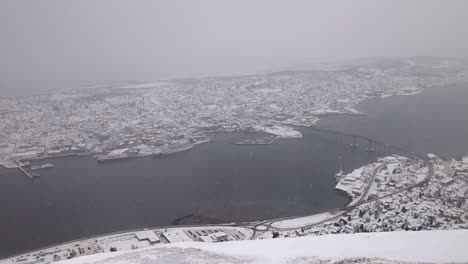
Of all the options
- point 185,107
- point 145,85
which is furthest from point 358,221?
point 145,85

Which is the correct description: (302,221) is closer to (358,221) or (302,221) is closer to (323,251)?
(358,221)

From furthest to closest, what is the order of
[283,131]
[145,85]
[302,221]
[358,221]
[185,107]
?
1. [145,85]
2. [185,107]
3. [283,131]
4. [302,221]
5. [358,221]

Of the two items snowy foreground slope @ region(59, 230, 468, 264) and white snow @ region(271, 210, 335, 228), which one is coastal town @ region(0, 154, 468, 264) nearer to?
white snow @ region(271, 210, 335, 228)

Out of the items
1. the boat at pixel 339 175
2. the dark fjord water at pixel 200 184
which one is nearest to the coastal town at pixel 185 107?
the dark fjord water at pixel 200 184

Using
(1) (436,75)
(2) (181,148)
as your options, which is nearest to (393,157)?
(2) (181,148)

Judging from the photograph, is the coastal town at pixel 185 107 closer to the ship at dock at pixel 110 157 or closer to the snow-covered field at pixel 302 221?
the ship at dock at pixel 110 157

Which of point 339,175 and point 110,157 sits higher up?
point 110,157

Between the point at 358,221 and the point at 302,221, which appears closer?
the point at 358,221
